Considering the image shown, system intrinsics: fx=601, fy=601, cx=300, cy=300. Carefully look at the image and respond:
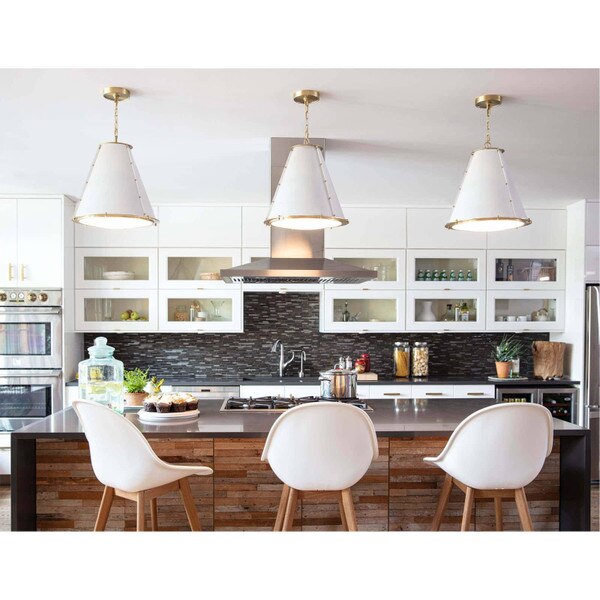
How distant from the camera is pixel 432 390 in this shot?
5.00m

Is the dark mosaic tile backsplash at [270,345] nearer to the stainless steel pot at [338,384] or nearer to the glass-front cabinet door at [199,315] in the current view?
the glass-front cabinet door at [199,315]

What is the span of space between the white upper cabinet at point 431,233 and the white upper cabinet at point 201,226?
57.9 inches

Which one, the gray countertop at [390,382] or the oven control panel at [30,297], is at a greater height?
the oven control panel at [30,297]

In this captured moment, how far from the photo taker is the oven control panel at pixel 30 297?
15.6ft

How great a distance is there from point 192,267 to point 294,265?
2.00 meters

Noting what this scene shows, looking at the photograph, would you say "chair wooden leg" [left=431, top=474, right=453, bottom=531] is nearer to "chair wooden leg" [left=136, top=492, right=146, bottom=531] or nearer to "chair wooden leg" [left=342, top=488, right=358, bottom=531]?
"chair wooden leg" [left=342, top=488, right=358, bottom=531]

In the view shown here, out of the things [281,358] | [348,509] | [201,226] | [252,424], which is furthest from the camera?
[281,358]

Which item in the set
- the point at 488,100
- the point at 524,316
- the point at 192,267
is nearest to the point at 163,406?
the point at 488,100

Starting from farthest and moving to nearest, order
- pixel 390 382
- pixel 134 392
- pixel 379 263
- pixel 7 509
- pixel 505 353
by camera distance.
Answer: pixel 505 353 → pixel 379 263 → pixel 390 382 → pixel 7 509 → pixel 134 392

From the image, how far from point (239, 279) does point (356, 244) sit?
6.15ft

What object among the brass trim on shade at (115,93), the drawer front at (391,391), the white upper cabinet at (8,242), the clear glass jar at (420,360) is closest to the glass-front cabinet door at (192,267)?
the white upper cabinet at (8,242)

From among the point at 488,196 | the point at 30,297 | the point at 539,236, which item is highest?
the point at 539,236

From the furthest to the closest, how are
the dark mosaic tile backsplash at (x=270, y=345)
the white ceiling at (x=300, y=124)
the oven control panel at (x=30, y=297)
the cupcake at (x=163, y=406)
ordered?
the dark mosaic tile backsplash at (x=270, y=345), the oven control panel at (x=30, y=297), the cupcake at (x=163, y=406), the white ceiling at (x=300, y=124)

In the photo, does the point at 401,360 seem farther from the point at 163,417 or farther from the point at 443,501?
the point at 163,417
